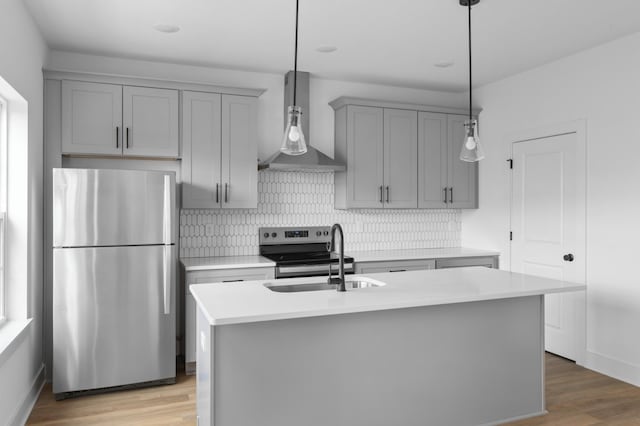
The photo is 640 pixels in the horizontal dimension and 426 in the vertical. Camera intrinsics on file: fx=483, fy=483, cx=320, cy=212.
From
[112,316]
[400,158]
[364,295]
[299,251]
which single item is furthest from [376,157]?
[112,316]

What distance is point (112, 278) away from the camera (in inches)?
141

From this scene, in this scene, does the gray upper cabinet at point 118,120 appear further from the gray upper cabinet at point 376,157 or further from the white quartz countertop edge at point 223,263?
the gray upper cabinet at point 376,157

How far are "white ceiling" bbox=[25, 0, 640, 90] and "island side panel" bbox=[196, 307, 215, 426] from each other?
2086 mm

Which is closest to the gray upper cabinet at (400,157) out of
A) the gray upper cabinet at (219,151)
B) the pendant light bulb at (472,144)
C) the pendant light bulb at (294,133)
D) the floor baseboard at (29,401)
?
the gray upper cabinet at (219,151)

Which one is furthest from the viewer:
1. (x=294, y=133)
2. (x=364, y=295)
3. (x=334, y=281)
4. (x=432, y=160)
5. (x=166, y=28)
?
Answer: (x=432, y=160)

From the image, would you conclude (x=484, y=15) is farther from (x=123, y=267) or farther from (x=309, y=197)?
(x=123, y=267)

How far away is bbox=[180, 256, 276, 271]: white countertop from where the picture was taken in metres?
3.98

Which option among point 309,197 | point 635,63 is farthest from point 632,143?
point 309,197

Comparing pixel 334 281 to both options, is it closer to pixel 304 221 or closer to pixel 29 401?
pixel 304 221

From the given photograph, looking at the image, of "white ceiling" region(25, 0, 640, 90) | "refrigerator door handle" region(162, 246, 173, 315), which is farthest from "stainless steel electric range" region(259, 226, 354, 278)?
"white ceiling" region(25, 0, 640, 90)

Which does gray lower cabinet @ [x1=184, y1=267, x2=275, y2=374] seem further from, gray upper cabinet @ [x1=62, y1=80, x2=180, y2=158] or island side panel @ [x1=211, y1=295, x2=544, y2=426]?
island side panel @ [x1=211, y1=295, x2=544, y2=426]

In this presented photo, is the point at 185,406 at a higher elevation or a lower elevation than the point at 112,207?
lower

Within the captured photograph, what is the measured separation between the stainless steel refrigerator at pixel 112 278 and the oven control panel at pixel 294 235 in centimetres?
117

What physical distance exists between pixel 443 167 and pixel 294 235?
5.88ft
